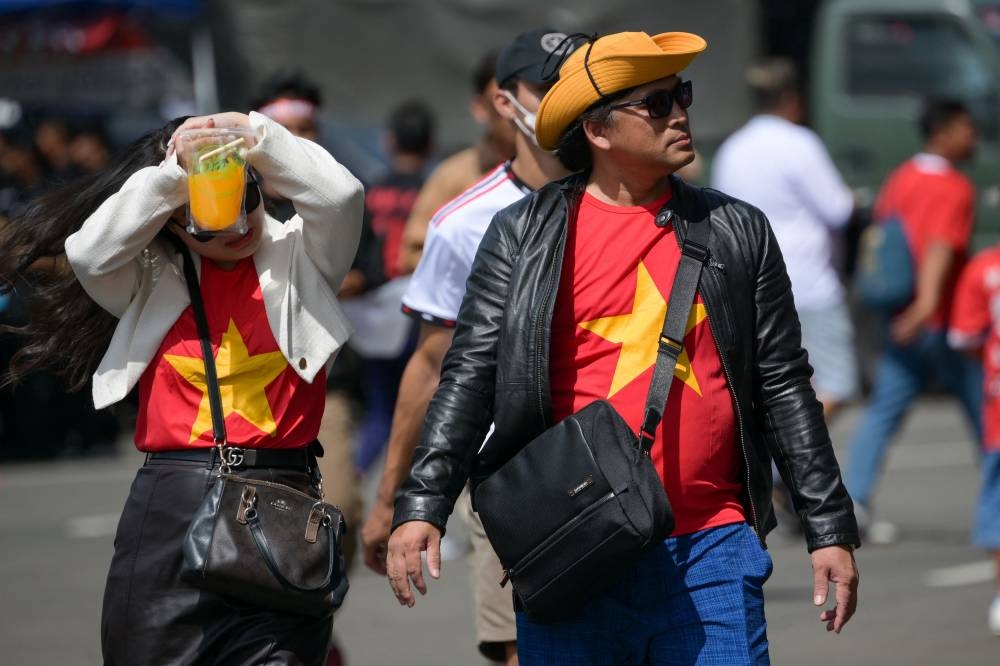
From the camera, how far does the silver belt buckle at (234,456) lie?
3.87 m

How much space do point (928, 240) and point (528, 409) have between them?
18.3 feet

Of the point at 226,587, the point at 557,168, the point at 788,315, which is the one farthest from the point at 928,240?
the point at 226,587

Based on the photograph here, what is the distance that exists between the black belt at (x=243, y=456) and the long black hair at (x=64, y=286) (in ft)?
1.18

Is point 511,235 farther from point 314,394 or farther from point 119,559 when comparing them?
point 119,559

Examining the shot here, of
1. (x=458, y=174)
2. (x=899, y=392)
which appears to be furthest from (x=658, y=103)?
(x=899, y=392)

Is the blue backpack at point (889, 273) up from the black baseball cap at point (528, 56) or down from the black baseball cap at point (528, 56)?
down

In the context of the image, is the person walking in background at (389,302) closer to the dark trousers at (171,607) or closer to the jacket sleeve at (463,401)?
the dark trousers at (171,607)

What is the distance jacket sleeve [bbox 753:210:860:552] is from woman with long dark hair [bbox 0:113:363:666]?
3.32 feet

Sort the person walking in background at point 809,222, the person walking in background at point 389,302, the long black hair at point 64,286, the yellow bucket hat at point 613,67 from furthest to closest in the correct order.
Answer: the person walking in background at point 809,222
the person walking in background at point 389,302
the long black hair at point 64,286
the yellow bucket hat at point 613,67

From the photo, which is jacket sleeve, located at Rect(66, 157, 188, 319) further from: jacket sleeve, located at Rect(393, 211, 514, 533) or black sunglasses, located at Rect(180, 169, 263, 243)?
jacket sleeve, located at Rect(393, 211, 514, 533)

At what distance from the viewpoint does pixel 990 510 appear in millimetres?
6641

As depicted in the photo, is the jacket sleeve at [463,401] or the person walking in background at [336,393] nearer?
the jacket sleeve at [463,401]

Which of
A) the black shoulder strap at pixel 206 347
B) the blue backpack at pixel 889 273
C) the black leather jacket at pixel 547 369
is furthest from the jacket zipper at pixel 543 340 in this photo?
the blue backpack at pixel 889 273

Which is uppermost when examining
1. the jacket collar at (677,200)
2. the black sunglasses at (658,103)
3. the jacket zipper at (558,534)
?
the black sunglasses at (658,103)
